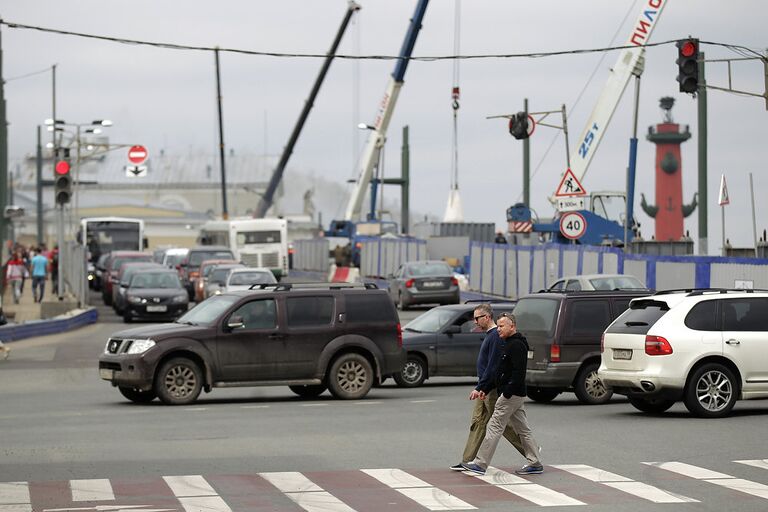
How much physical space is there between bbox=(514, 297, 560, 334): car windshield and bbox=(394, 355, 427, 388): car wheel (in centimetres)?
379

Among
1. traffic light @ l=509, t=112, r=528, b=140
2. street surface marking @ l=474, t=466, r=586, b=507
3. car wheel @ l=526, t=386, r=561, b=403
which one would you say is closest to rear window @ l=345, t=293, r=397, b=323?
car wheel @ l=526, t=386, r=561, b=403

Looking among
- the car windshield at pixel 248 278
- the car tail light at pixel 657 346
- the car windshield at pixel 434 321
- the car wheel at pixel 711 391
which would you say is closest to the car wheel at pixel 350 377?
the car windshield at pixel 434 321

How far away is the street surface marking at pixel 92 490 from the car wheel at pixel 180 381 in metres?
8.16

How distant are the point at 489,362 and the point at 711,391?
574cm

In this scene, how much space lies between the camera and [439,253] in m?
74.4

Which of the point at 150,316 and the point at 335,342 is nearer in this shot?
the point at 335,342

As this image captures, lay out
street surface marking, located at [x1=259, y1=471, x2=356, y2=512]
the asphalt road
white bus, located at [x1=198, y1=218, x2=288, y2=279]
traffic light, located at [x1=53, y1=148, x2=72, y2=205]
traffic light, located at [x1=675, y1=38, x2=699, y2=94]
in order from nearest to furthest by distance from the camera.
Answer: street surface marking, located at [x1=259, y1=471, x2=356, y2=512] < the asphalt road < traffic light, located at [x1=675, y1=38, x2=699, y2=94] < traffic light, located at [x1=53, y1=148, x2=72, y2=205] < white bus, located at [x1=198, y1=218, x2=288, y2=279]

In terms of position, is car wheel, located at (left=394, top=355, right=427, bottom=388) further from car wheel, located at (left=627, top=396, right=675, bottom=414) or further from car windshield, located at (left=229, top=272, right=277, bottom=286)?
car windshield, located at (left=229, top=272, right=277, bottom=286)

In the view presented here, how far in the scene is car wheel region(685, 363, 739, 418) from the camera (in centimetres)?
1794

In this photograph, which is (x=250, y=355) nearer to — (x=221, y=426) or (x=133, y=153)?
(x=221, y=426)

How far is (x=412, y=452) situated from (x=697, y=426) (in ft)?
13.3

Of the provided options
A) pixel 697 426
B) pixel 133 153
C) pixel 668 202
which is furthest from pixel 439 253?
pixel 697 426

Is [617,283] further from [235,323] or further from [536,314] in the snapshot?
[235,323]

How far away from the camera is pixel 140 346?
20.9 m
